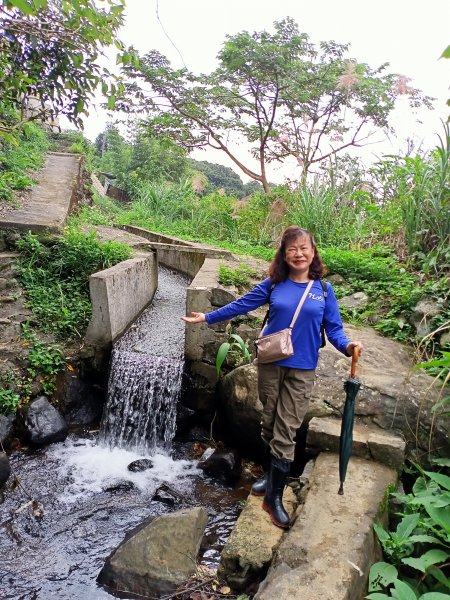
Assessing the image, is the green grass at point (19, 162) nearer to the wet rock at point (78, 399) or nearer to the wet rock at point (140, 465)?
the wet rock at point (78, 399)

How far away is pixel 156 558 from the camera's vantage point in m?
2.90

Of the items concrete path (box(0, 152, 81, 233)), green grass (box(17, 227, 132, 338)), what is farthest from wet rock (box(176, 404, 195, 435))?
concrete path (box(0, 152, 81, 233))

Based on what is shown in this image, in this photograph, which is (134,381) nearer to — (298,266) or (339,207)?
(298,266)

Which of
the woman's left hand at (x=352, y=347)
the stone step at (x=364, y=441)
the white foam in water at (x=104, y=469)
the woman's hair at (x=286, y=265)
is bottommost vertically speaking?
the white foam in water at (x=104, y=469)

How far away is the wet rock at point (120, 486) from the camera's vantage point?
405cm

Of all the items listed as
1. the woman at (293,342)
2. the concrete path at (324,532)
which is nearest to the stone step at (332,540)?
the concrete path at (324,532)

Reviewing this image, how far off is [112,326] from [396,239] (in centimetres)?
414

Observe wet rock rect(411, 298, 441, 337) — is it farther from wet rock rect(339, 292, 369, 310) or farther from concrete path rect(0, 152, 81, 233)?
concrete path rect(0, 152, 81, 233)

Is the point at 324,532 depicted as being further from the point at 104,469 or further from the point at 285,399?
the point at 104,469

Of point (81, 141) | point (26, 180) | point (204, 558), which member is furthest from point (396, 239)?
point (81, 141)

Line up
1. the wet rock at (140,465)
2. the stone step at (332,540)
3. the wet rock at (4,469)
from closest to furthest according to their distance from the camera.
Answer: the stone step at (332,540) → the wet rock at (4,469) → the wet rock at (140,465)

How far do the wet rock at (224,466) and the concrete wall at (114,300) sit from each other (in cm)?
187

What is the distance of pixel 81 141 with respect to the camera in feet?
53.6

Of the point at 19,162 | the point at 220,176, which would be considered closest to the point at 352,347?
the point at 19,162
